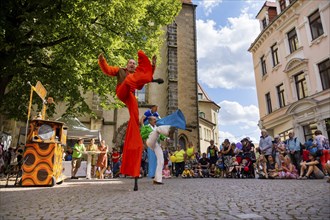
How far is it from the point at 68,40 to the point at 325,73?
16.4m

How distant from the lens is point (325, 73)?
17.5 m

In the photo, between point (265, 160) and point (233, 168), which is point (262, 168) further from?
point (233, 168)

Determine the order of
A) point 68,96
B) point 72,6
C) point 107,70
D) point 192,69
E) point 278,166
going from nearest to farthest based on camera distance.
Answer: point 107,70, point 72,6, point 278,166, point 68,96, point 192,69

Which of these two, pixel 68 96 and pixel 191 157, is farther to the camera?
pixel 191 157

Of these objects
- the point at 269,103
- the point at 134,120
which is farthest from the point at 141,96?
the point at 134,120

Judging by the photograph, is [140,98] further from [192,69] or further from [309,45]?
[309,45]

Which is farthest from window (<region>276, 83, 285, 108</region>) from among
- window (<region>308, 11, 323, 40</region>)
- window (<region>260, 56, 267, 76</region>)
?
window (<region>308, 11, 323, 40</region>)

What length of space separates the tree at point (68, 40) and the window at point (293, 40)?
11.8 m

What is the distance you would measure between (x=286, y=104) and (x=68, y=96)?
55.7 feet

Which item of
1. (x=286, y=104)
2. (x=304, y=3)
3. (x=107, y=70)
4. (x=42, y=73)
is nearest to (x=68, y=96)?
(x=42, y=73)

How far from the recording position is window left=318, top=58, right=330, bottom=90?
56.3 feet

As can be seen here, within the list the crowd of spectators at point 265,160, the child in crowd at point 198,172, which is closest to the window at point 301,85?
the crowd of spectators at point 265,160

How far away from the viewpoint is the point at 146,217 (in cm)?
257

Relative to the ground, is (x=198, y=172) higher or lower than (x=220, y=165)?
lower
